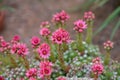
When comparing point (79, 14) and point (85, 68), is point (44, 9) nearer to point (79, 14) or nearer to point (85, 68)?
point (79, 14)

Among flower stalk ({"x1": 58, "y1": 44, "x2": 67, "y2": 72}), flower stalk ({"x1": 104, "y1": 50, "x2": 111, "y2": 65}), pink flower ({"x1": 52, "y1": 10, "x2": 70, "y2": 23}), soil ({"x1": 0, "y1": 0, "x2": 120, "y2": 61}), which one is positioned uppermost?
soil ({"x1": 0, "y1": 0, "x2": 120, "y2": 61})

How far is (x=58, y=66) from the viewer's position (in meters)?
2.26

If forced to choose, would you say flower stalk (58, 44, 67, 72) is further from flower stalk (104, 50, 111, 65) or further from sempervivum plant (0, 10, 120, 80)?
flower stalk (104, 50, 111, 65)

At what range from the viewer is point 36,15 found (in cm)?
404

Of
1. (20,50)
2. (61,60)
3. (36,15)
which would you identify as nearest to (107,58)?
(61,60)

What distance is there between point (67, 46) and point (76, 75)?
294mm

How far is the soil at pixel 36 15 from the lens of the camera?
148 inches

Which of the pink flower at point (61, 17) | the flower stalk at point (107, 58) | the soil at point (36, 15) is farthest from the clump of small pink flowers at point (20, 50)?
the soil at point (36, 15)

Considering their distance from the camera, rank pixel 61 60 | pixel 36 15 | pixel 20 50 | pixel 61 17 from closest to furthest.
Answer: pixel 20 50 < pixel 61 60 < pixel 61 17 < pixel 36 15

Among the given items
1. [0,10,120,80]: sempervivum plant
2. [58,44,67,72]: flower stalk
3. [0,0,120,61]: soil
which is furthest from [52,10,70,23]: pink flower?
[0,0,120,61]: soil

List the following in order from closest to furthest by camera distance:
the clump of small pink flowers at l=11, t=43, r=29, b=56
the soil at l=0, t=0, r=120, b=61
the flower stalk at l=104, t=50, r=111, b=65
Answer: the clump of small pink flowers at l=11, t=43, r=29, b=56 → the flower stalk at l=104, t=50, r=111, b=65 → the soil at l=0, t=0, r=120, b=61

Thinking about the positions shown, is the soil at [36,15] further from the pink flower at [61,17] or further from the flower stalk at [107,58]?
the pink flower at [61,17]

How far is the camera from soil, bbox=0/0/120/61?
12.3ft

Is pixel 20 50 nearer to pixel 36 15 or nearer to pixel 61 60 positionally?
pixel 61 60
